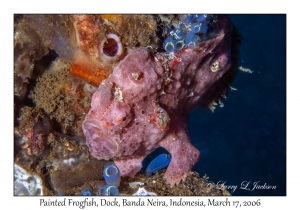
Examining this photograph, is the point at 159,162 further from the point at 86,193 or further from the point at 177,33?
the point at 177,33

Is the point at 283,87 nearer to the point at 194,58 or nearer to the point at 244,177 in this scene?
the point at 244,177

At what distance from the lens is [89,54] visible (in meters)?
3.37

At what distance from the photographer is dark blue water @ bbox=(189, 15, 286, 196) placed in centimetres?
1655

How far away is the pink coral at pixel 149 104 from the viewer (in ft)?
9.83

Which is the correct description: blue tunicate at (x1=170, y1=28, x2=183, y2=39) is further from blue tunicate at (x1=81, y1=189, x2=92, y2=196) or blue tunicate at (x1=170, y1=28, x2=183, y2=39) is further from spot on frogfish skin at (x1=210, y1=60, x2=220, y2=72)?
blue tunicate at (x1=81, y1=189, x2=92, y2=196)

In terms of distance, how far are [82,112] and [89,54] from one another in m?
1.18

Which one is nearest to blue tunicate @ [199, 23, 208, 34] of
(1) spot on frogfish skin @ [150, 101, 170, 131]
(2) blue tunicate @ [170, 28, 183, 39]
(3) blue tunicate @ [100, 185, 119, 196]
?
(2) blue tunicate @ [170, 28, 183, 39]

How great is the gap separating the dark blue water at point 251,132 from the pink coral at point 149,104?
42.1 ft

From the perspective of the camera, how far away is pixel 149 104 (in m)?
3.18

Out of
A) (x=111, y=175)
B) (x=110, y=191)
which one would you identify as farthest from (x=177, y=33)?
(x=110, y=191)

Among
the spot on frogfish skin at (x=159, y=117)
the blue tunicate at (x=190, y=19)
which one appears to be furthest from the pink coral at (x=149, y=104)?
the blue tunicate at (x=190, y=19)

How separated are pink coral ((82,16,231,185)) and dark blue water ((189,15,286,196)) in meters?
12.8

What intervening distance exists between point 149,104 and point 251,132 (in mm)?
17511

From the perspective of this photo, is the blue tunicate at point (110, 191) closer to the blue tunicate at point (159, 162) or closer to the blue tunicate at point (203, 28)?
the blue tunicate at point (159, 162)
